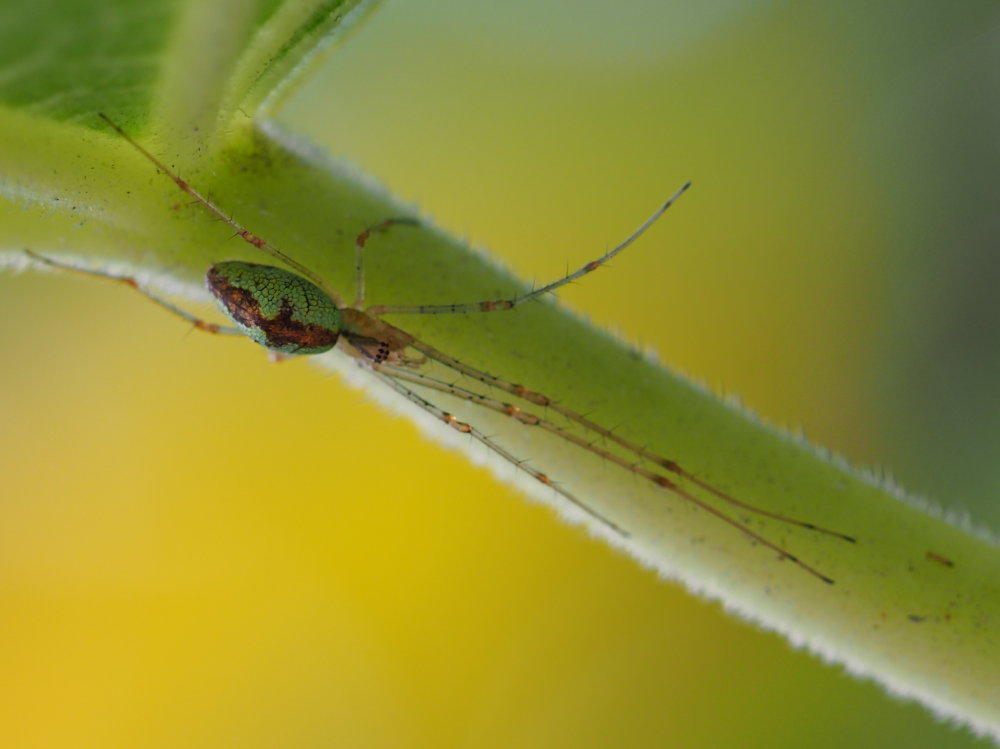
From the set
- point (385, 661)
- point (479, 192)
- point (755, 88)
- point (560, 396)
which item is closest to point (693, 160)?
point (755, 88)

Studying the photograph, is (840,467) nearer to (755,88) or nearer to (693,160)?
(693,160)

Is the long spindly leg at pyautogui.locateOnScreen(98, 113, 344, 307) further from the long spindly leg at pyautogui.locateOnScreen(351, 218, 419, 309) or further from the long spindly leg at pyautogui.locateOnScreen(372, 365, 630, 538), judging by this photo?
the long spindly leg at pyautogui.locateOnScreen(372, 365, 630, 538)

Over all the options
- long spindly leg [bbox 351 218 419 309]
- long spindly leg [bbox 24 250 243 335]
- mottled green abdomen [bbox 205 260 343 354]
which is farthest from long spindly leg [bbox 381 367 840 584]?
long spindly leg [bbox 24 250 243 335]

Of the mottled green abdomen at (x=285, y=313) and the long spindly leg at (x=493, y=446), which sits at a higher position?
the mottled green abdomen at (x=285, y=313)

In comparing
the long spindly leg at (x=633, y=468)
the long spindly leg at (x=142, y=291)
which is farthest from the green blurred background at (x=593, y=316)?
the long spindly leg at (x=633, y=468)

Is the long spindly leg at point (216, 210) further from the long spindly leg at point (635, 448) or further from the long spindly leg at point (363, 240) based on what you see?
the long spindly leg at point (635, 448)
